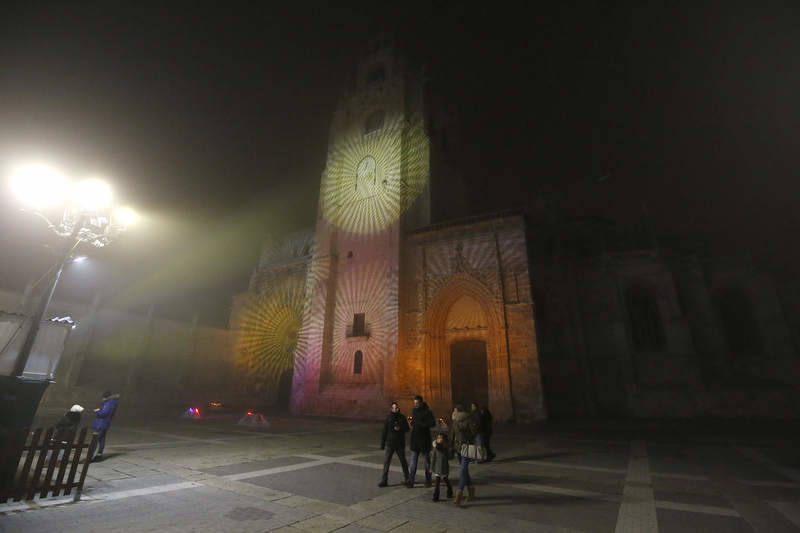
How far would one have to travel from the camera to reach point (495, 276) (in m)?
17.4

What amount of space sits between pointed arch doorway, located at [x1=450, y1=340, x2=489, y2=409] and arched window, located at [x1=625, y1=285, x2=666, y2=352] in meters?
9.79

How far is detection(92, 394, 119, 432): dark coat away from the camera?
7668 mm

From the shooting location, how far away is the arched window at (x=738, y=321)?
62.6 feet

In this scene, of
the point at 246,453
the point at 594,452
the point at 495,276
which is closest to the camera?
the point at 246,453

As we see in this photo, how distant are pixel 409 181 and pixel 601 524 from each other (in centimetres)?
2032

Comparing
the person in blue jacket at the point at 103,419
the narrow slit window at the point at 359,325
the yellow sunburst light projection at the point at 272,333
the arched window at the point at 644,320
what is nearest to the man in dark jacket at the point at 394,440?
the person in blue jacket at the point at 103,419

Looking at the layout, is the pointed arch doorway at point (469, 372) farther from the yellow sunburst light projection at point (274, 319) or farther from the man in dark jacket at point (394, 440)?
the yellow sunburst light projection at point (274, 319)

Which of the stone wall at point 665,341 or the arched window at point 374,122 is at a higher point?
the arched window at point 374,122

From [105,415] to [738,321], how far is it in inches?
1144

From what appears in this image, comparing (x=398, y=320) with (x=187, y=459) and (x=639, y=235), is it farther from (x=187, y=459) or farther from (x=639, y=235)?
(x=639, y=235)

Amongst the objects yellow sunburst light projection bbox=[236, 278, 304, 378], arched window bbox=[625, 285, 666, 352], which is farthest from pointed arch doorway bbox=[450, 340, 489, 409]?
yellow sunburst light projection bbox=[236, 278, 304, 378]

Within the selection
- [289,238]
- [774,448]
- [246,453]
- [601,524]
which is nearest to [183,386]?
[289,238]

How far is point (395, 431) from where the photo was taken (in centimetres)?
622

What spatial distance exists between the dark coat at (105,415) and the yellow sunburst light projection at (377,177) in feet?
51.1
